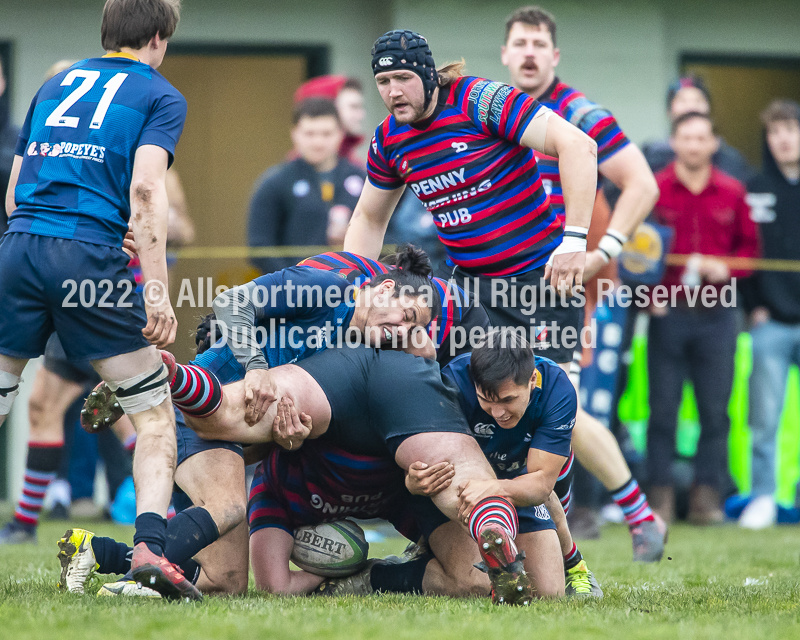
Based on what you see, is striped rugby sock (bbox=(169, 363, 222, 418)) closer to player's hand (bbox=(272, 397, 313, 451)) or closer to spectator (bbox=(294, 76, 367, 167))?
player's hand (bbox=(272, 397, 313, 451))

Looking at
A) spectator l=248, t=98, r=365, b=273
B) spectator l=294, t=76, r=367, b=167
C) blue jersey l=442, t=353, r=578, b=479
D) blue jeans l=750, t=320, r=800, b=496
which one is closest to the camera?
blue jersey l=442, t=353, r=578, b=479

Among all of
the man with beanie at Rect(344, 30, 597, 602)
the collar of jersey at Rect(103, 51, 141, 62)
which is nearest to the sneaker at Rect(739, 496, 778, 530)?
the man with beanie at Rect(344, 30, 597, 602)

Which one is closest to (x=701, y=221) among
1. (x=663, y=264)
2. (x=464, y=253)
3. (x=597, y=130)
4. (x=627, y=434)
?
(x=663, y=264)

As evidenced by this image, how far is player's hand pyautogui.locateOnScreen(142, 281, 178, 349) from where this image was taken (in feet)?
12.5

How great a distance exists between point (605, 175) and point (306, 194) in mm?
2689

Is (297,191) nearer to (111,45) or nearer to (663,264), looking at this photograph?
(663,264)

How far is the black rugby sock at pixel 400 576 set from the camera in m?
4.27

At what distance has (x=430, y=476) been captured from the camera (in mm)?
3836

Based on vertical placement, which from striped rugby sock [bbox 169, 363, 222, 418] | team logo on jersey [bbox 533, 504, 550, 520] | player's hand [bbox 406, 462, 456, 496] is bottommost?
team logo on jersey [bbox 533, 504, 550, 520]

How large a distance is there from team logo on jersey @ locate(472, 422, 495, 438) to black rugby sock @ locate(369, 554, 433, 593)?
543 mm

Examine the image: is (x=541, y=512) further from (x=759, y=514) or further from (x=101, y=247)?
(x=759, y=514)

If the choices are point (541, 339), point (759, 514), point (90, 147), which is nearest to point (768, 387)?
point (759, 514)

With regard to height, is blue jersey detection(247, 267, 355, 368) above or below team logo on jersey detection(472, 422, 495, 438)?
above

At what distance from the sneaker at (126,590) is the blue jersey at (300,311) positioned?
99cm
